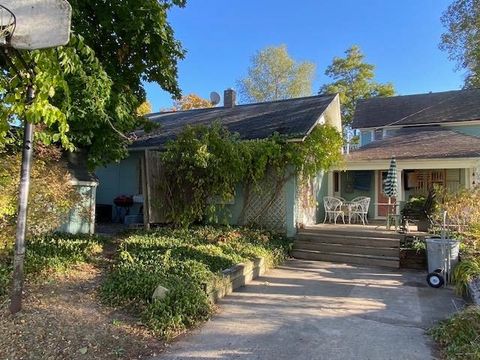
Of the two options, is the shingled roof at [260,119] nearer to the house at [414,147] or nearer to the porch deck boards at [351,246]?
the house at [414,147]

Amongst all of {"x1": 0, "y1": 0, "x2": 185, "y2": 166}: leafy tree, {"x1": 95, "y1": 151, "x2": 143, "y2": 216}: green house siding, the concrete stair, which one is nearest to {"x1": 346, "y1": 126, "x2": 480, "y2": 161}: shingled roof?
the concrete stair

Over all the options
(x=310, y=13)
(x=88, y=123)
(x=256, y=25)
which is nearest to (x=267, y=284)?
(x=88, y=123)

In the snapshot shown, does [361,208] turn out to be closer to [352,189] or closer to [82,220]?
[352,189]

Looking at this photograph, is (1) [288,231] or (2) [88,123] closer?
(2) [88,123]

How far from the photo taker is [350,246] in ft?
31.6

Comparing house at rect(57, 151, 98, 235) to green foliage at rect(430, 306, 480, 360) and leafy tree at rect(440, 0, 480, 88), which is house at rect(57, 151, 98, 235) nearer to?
green foliage at rect(430, 306, 480, 360)

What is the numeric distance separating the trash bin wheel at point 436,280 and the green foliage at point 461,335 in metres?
2.53

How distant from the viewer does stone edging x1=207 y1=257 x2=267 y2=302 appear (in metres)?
6.00

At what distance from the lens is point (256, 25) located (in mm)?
25938

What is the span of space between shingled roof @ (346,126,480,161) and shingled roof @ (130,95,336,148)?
2.45 metres

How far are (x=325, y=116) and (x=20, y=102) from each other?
11.3 metres

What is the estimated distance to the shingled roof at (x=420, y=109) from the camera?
17859 millimetres

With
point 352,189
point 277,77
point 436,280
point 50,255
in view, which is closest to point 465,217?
point 436,280

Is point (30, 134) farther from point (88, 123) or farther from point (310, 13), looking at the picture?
point (310, 13)
